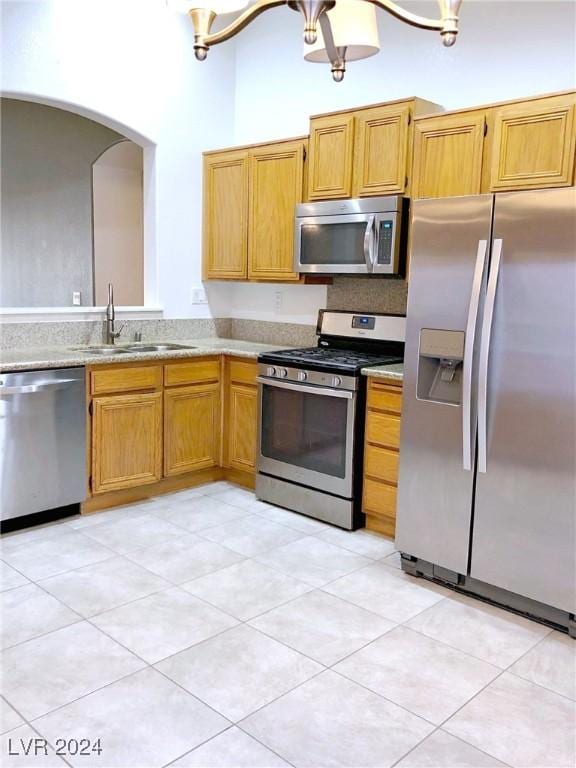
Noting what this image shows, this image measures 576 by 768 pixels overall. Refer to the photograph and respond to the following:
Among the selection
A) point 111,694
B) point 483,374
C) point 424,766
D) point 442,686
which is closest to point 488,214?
point 483,374

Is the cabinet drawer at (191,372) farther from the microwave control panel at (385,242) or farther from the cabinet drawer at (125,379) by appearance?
the microwave control panel at (385,242)

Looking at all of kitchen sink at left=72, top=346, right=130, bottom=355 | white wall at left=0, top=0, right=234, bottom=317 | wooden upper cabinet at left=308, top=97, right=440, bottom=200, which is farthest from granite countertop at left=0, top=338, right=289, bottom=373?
wooden upper cabinet at left=308, top=97, right=440, bottom=200

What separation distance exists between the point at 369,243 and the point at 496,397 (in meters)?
1.34

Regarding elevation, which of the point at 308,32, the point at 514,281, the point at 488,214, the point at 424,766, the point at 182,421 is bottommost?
the point at 424,766

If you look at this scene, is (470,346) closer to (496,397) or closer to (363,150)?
(496,397)

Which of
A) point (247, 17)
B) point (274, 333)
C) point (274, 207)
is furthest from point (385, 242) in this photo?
point (247, 17)

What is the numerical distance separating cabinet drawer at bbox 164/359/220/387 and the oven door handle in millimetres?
388

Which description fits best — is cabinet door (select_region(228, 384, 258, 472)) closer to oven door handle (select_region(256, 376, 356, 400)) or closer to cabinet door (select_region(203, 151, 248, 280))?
oven door handle (select_region(256, 376, 356, 400))

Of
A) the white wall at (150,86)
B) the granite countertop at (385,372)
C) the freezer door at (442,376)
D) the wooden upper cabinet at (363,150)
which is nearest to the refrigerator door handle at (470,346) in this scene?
the freezer door at (442,376)

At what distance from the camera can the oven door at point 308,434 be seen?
11.7 feet

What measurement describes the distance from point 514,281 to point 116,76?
2896 mm

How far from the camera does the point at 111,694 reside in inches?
83.6

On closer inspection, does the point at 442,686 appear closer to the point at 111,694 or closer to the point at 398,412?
the point at 111,694

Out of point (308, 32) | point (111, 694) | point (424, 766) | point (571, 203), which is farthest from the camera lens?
point (571, 203)
